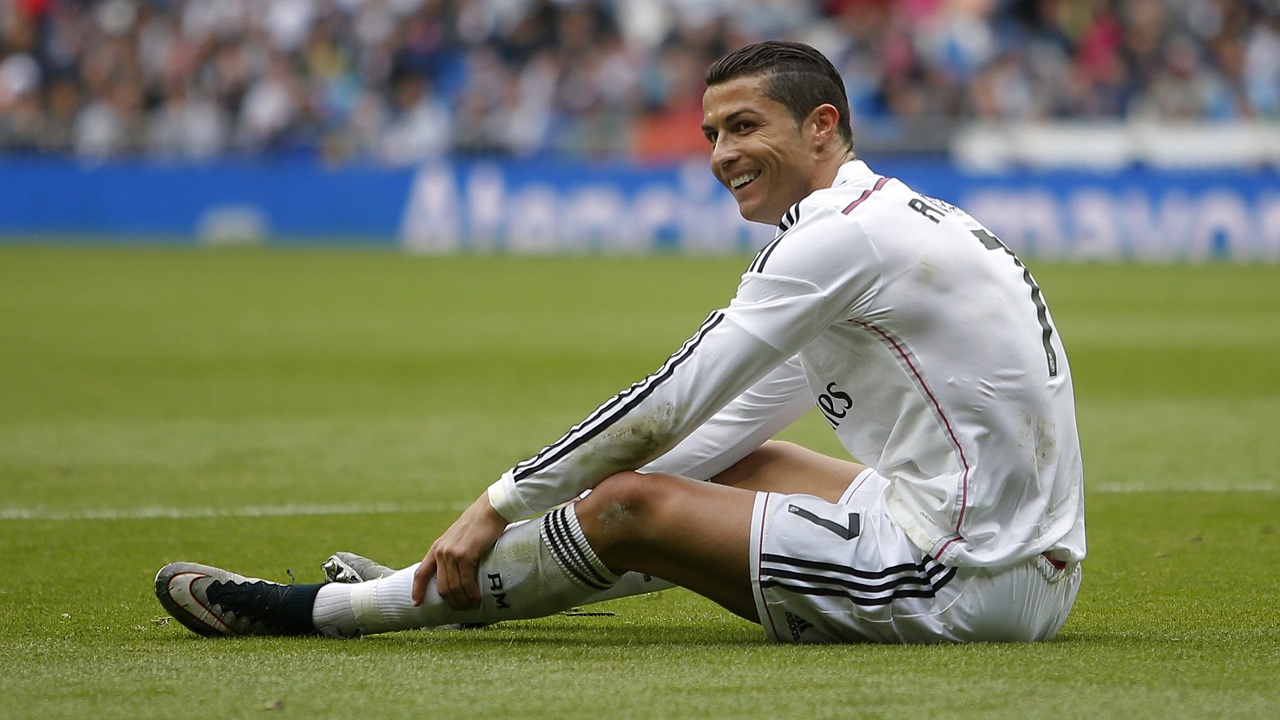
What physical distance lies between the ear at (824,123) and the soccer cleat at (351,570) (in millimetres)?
1535

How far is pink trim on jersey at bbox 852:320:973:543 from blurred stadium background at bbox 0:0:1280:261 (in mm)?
18126

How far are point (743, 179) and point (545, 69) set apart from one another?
2168 centimetres

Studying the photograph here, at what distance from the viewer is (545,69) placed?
2541 centimetres

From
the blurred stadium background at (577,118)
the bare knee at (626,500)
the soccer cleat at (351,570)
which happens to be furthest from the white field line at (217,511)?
the blurred stadium background at (577,118)

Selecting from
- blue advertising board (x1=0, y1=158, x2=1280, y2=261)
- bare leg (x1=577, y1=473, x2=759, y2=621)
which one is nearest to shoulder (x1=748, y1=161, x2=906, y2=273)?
bare leg (x1=577, y1=473, x2=759, y2=621)

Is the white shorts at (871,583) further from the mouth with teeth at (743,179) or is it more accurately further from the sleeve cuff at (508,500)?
the mouth with teeth at (743,179)

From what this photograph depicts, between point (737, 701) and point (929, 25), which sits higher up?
point (929, 25)

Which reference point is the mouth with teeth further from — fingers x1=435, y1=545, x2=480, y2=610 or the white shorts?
fingers x1=435, y1=545, x2=480, y2=610

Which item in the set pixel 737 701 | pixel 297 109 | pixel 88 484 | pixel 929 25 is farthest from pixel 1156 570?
pixel 929 25

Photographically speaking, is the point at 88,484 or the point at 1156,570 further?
the point at 88,484

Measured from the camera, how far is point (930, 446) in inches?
151

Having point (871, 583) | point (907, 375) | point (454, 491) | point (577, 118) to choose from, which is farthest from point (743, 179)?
point (577, 118)

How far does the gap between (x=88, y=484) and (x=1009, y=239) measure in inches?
623

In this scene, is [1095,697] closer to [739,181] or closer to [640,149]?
[739,181]
